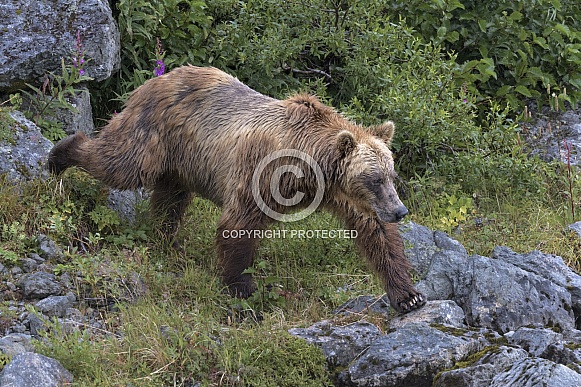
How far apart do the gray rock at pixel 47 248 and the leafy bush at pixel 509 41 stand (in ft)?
15.0

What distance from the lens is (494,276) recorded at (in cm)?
573

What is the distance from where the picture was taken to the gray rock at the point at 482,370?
4.38m

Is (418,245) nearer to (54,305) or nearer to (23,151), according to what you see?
(54,305)

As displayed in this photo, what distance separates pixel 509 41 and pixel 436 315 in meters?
4.78

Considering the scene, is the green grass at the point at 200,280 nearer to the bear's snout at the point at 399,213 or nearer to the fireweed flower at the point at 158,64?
the bear's snout at the point at 399,213

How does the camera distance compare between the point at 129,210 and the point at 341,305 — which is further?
the point at 129,210

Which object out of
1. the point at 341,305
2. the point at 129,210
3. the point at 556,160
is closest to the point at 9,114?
the point at 129,210

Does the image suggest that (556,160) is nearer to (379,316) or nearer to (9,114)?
(379,316)

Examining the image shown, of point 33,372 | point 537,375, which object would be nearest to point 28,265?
point 33,372

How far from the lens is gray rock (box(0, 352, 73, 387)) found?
4.25 metres

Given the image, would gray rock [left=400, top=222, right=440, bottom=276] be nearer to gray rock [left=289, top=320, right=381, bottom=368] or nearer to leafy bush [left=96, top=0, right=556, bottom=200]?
leafy bush [left=96, top=0, right=556, bottom=200]

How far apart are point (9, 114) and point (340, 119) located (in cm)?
280

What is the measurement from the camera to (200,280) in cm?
607

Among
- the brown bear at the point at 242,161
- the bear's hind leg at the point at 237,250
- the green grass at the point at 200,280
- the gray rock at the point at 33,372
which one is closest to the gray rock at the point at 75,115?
the brown bear at the point at 242,161
